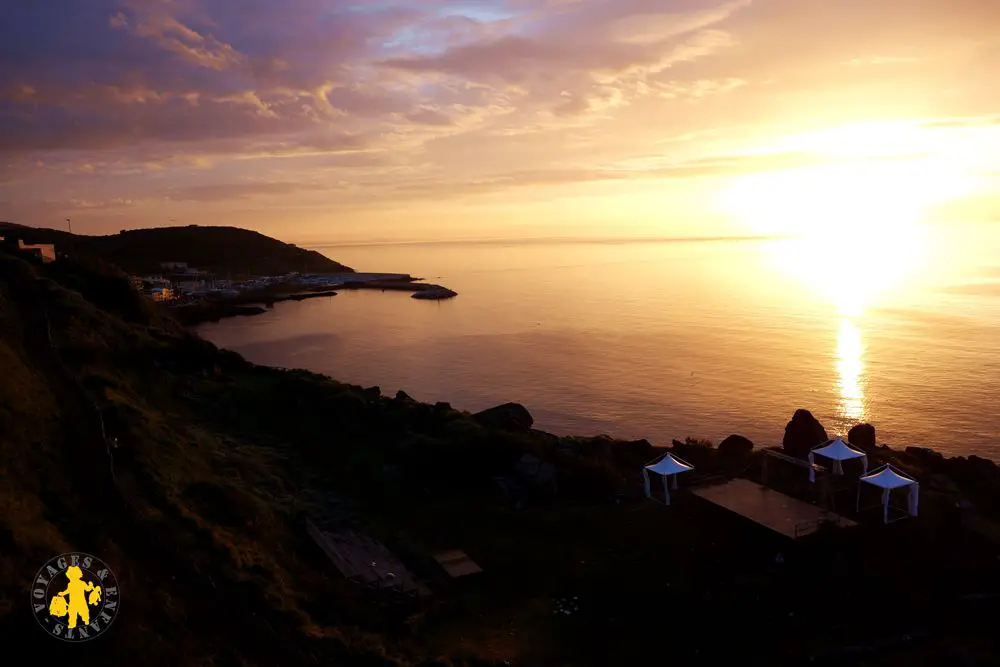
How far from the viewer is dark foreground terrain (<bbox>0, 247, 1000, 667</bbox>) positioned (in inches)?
511

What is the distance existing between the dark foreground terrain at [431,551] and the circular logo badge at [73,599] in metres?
0.20

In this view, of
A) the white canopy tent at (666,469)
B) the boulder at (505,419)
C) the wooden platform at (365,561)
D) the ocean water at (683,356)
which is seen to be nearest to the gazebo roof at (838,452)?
the white canopy tent at (666,469)

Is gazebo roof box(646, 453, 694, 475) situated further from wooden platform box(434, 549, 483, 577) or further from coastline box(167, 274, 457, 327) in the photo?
coastline box(167, 274, 457, 327)

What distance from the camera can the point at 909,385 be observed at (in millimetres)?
61188

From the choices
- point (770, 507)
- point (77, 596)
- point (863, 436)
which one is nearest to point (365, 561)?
point (77, 596)

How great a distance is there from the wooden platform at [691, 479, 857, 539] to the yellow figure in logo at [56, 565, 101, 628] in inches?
653

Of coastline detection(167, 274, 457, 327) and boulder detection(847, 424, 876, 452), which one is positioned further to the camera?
coastline detection(167, 274, 457, 327)

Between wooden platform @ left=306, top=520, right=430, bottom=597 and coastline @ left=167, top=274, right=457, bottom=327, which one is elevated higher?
coastline @ left=167, top=274, right=457, bottom=327

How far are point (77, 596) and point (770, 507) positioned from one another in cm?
1800

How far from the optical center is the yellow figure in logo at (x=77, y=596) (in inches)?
420

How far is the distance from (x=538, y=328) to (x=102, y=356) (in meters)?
75.4

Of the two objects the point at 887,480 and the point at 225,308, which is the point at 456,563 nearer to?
the point at 887,480

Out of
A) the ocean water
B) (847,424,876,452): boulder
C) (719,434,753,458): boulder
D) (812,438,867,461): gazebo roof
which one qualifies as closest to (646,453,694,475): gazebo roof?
(812,438,867,461): gazebo roof

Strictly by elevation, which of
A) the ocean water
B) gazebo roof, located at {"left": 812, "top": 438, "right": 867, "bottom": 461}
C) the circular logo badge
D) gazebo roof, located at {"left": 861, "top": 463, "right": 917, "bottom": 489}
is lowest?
the ocean water
